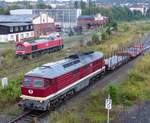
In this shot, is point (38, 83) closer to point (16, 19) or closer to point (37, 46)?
point (37, 46)

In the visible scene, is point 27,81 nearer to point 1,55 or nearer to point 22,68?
point 22,68

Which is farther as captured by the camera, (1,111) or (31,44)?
(31,44)

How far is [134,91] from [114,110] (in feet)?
13.3

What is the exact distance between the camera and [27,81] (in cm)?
2038

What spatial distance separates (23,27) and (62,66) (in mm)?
43246

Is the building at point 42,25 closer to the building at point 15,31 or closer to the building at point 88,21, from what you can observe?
the building at point 15,31

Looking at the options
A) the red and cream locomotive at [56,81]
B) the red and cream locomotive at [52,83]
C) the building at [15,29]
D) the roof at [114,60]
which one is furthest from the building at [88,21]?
the red and cream locomotive at [52,83]

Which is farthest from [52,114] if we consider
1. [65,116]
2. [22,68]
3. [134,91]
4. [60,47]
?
[60,47]

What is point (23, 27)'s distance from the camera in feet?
212

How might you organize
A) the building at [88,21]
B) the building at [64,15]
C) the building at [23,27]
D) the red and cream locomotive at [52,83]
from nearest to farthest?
the red and cream locomotive at [52,83] → the building at [23,27] → the building at [64,15] → the building at [88,21]

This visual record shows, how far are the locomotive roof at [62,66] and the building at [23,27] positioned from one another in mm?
34393

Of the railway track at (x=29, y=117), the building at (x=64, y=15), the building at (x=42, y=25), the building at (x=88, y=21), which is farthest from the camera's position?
the building at (x=88, y=21)

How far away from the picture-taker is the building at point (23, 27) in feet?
199

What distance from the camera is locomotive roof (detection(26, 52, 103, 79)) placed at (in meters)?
20.5
